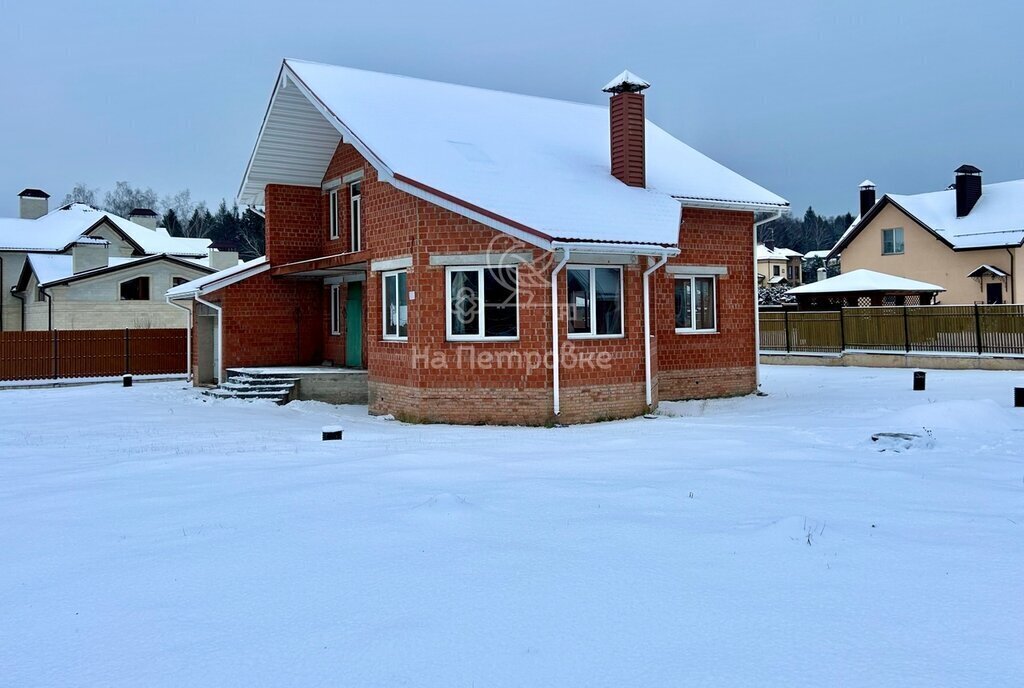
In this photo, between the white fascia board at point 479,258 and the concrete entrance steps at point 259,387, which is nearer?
the white fascia board at point 479,258

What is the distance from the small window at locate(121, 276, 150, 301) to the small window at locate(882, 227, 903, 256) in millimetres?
33261

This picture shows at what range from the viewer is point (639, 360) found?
49.0 feet

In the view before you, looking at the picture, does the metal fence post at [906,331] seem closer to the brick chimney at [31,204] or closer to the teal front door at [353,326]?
the teal front door at [353,326]

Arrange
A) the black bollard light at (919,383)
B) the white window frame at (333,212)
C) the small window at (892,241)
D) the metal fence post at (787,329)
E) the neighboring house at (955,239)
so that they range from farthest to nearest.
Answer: the small window at (892,241) → the neighboring house at (955,239) → the metal fence post at (787,329) → the white window frame at (333,212) → the black bollard light at (919,383)

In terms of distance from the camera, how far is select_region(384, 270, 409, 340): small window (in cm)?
1516

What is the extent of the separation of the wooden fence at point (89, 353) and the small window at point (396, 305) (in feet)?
52.7

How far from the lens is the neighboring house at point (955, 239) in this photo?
1371 inches

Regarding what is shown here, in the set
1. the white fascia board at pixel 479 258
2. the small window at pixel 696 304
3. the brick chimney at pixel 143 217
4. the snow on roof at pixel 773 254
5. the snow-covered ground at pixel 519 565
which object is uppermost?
the brick chimney at pixel 143 217

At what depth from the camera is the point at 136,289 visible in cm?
3409

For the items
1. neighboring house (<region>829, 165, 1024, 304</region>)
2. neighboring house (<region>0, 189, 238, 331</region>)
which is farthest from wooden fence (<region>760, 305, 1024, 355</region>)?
neighboring house (<region>0, 189, 238, 331</region>)

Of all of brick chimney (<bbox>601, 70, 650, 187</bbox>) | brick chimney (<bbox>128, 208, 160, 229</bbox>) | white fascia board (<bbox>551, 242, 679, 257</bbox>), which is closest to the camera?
white fascia board (<bbox>551, 242, 679, 257</bbox>)

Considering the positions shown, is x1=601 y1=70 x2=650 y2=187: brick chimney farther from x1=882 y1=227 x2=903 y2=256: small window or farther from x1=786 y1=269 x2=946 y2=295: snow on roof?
x1=882 y1=227 x2=903 y2=256: small window

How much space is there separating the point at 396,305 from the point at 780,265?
6433 cm

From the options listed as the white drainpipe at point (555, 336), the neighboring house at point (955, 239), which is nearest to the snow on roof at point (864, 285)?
the neighboring house at point (955, 239)
